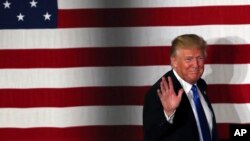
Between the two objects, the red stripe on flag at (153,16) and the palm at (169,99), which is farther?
the red stripe on flag at (153,16)

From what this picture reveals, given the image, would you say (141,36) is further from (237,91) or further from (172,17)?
(237,91)

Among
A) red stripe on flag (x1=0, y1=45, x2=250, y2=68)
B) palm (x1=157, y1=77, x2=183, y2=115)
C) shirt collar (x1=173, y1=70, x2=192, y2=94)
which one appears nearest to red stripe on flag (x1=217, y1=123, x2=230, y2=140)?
red stripe on flag (x1=0, y1=45, x2=250, y2=68)

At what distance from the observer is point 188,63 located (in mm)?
1674

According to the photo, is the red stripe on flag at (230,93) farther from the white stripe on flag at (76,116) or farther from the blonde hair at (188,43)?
the blonde hair at (188,43)

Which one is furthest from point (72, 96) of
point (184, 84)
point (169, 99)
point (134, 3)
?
point (169, 99)

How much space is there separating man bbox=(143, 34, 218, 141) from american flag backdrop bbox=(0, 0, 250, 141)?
0.44 metres

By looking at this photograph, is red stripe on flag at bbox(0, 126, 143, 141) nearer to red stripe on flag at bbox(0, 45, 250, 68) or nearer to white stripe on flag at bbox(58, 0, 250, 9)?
red stripe on flag at bbox(0, 45, 250, 68)

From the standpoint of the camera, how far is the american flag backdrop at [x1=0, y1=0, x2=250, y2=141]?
2.16 m

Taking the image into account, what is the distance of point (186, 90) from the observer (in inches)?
67.8

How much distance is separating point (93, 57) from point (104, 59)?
5cm

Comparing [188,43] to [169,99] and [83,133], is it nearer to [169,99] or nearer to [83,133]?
[169,99]

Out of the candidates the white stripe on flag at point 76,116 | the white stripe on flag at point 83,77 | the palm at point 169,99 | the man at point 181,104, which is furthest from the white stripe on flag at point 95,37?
the palm at point 169,99

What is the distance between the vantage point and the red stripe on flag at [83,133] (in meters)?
2.22

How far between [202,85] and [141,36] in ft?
1.39
